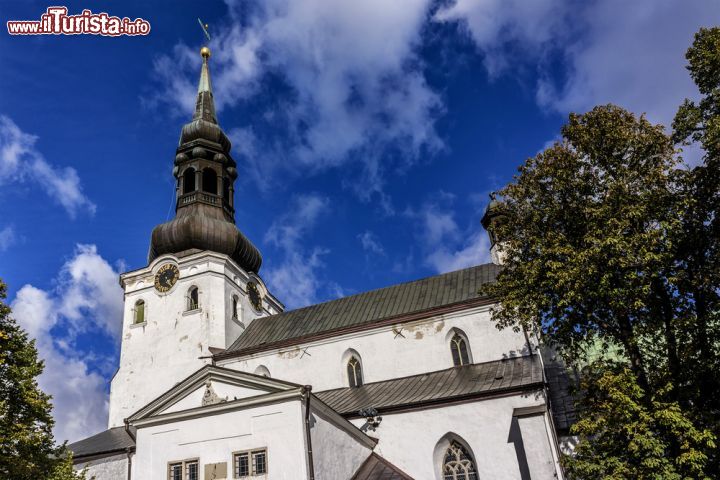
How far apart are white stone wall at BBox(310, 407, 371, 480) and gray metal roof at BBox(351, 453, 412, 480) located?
0.19m

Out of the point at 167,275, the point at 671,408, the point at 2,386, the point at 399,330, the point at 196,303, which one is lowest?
the point at 671,408

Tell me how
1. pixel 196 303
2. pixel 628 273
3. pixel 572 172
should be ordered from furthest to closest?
pixel 196 303 < pixel 572 172 < pixel 628 273

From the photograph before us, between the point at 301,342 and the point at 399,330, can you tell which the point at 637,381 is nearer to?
the point at 399,330

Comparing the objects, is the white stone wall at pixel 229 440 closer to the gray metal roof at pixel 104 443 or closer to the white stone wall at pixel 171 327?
the gray metal roof at pixel 104 443

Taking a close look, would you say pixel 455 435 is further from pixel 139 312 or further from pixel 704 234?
pixel 139 312

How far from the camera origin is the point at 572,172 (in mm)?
15961

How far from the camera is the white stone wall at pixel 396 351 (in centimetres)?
2125

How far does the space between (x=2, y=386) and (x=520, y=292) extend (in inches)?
588

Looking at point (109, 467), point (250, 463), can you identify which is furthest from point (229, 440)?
point (109, 467)

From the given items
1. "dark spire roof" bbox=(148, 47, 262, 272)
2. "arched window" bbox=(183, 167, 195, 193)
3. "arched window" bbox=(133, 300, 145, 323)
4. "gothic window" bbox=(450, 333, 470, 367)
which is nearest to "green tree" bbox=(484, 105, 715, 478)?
"gothic window" bbox=(450, 333, 470, 367)

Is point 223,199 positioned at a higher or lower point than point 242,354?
higher

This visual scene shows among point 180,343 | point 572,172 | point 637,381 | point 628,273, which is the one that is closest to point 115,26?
point 180,343

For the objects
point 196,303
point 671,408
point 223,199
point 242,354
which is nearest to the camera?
point 671,408

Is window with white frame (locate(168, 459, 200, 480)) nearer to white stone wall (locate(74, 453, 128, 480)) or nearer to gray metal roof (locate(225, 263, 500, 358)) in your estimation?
white stone wall (locate(74, 453, 128, 480))
